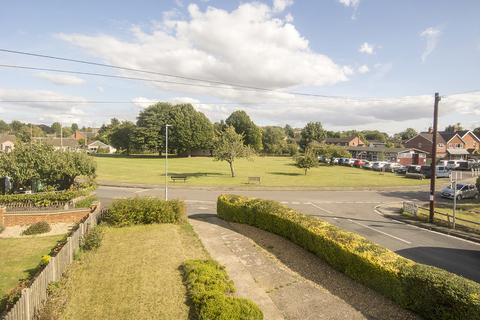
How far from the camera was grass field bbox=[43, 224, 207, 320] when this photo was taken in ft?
30.5

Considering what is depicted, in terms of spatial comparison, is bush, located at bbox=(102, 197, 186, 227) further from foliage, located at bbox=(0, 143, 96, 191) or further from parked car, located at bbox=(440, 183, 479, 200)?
parked car, located at bbox=(440, 183, 479, 200)

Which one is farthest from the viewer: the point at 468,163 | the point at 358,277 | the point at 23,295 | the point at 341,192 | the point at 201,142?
the point at 201,142

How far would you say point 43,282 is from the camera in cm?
995

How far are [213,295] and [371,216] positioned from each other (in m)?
17.7

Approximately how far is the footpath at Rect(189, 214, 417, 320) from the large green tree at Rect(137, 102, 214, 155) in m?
68.6

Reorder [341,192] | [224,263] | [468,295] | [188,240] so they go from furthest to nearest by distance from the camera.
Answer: [341,192] < [188,240] < [224,263] < [468,295]

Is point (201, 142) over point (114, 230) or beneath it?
over

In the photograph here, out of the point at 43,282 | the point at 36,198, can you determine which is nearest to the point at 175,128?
the point at 36,198

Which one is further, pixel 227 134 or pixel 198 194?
pixel 227 134

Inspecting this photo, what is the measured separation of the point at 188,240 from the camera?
1609 centimetres

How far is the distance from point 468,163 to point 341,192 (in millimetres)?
41947

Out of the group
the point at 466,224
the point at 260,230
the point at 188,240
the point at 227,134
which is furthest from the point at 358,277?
the point at 227,134

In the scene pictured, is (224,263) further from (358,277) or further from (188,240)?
(358,277)

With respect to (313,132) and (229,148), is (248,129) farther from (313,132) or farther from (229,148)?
(229,148)
